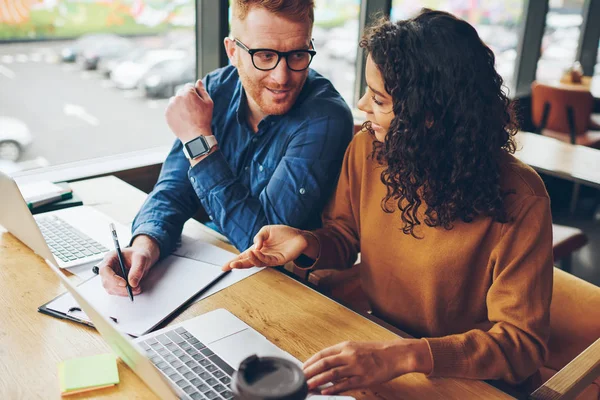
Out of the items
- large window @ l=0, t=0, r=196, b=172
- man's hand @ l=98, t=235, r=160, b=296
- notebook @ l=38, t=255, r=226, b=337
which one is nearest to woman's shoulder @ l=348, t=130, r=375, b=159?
notebook @ l=38, t=255, r=226, b=337

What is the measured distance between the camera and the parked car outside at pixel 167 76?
2.50 meters

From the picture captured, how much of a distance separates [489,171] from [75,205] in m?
1.25

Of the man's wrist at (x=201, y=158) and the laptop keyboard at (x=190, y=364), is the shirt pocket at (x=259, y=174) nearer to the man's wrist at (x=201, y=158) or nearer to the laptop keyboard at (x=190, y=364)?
the man's wrist at (x=201, y=158)

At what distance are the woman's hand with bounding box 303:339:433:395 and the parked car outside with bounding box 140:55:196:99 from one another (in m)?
1.90

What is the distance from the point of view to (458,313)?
126cm

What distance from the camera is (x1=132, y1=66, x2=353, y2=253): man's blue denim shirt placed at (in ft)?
4.82

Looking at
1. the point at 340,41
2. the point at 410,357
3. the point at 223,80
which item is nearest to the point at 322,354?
the point at 410,357

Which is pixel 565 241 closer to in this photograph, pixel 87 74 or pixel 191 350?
pixel 191 350

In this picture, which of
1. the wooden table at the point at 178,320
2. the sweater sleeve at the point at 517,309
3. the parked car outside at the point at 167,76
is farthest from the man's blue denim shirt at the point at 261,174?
the parked car outside at the point at 167,76

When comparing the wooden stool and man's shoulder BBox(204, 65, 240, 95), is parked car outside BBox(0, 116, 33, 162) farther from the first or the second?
the wooden stool

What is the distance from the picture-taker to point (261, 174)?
1630 mm

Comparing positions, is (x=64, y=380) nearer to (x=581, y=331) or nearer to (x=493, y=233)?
(x=493, y=233)

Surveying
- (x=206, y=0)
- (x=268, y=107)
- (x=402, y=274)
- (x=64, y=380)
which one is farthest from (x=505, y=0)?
(x=64, y=380)

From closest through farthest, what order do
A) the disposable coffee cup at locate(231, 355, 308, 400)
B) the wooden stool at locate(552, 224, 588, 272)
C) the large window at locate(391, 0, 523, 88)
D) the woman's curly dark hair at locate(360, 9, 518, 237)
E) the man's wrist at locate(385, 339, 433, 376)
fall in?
the disposable coffee cup at locate(231, 355, 308, 400)
the man's wrist at locate(385, 339, 433, 376)
the woman's curly dark hair at locate(360, 9, 518, 237)
the wooden stool at locate(552, 224, 588, 272)
the large window at locate(391, 0, 523, 88)
